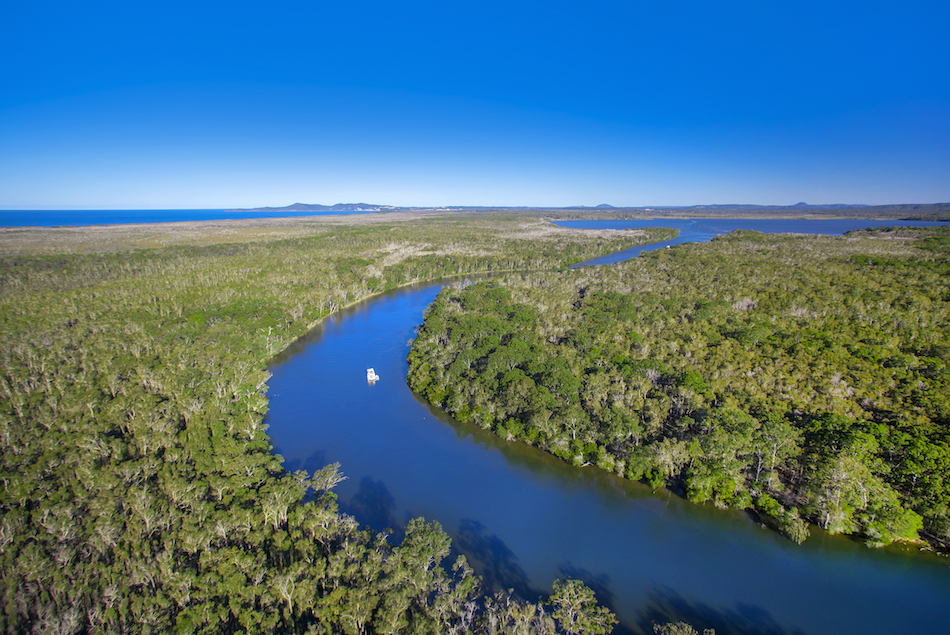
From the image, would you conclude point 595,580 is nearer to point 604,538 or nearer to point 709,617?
point 604,538

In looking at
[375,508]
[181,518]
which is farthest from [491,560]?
[181,518]

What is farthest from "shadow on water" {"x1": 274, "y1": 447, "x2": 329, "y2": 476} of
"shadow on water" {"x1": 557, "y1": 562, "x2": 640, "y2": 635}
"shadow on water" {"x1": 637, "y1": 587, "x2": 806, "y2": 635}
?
"shadow on water" {"x1": 637, "y1": 587, "x2": 806, "y2": 635}

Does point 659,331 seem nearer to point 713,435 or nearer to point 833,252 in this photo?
point 713,435

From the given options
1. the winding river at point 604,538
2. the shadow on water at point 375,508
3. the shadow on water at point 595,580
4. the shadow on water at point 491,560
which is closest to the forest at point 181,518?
the shadow on water at point 491,560

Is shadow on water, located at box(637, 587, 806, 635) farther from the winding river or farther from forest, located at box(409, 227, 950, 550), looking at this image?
forest, located at box(409, 227, 950, 550)

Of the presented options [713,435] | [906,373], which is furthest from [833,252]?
[713,435]

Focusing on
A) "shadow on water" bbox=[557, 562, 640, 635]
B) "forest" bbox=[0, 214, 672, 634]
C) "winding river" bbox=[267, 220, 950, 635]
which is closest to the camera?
"forest" bbox=[0, 214, 672, 634]
